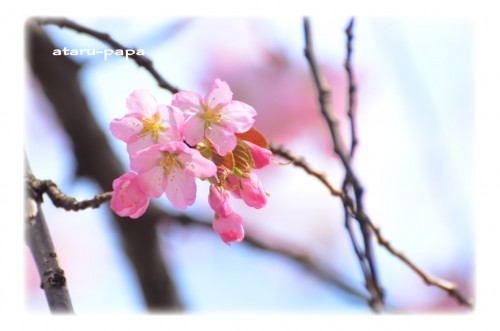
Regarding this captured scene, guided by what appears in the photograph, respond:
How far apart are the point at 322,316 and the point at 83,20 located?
491 mm

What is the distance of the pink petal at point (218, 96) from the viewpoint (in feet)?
2.24

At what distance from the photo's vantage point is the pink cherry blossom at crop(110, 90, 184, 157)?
2.11ft

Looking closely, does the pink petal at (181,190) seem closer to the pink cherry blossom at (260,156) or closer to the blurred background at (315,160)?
the pink cherry blossom at (260,156)

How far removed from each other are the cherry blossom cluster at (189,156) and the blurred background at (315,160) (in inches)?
8.2

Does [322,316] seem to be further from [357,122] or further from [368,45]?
[368,45]

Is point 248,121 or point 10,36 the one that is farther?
point 10,36

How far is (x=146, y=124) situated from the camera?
654 millimetres

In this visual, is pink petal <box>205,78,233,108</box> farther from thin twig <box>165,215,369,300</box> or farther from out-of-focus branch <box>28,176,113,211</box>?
thin twig <box>165,215,369,300</box>

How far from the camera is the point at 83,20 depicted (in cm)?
88

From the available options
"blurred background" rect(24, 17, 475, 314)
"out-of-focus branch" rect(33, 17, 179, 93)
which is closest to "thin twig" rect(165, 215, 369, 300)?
"blurred background" rect(24, 17, 475, 314)

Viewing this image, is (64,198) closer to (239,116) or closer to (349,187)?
(239,116)

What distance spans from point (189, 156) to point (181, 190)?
5cm

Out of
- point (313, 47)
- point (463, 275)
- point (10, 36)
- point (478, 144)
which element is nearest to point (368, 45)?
point (313, 47)

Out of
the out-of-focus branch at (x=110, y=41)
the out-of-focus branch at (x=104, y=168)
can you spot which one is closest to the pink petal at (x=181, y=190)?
the out-of-focus branch at (x=110, y=41)
